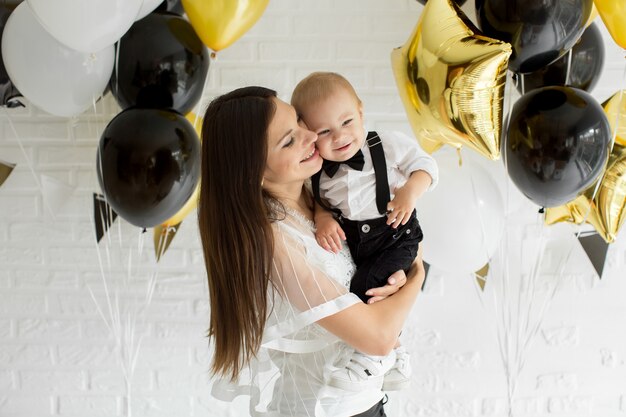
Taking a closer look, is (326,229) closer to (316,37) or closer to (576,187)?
(576,187)

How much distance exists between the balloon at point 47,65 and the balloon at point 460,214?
2.75 ft

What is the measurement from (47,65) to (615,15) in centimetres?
125

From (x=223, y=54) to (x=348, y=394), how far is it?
3.54 feet

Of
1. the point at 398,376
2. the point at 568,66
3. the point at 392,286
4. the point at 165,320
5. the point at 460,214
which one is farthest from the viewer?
the point at 165,320

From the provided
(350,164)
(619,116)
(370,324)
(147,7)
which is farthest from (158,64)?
(619,116)

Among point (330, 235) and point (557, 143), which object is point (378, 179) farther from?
point (557, 143)

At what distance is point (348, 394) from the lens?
132 cm

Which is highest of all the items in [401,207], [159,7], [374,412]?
[159,7]

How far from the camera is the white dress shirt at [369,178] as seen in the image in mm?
1357

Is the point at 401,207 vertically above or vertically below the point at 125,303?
above

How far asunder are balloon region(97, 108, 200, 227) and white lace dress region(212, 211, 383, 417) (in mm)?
298

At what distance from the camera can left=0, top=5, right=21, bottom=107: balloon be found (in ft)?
5.02

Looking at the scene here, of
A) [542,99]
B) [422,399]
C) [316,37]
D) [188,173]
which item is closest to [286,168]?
[188,173]

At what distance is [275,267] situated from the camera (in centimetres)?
123
